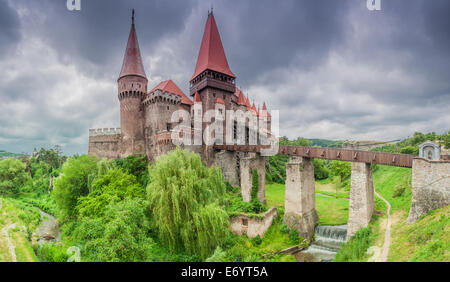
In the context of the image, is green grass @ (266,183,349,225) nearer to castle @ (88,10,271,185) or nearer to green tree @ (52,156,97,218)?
castle @ (88,10,271,185)

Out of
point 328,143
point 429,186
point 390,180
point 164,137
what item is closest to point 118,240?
point 164,137

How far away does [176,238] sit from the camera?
591 inches

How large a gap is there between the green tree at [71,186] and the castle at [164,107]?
16.5ft

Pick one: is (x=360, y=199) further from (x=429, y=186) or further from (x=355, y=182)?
(x=429, y=186)

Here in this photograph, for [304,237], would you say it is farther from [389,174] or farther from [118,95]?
[118,95]

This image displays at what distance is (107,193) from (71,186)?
9.11m

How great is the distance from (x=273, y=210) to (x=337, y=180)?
2309cm

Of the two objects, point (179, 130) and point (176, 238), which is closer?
point (176, 238)

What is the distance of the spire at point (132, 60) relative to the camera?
27.8m

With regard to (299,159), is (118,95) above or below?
above

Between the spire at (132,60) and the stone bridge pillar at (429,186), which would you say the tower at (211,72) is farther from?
the stone bridge pillar at (429,186)

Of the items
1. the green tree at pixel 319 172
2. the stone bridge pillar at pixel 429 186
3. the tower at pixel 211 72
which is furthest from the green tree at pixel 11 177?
the green tree at pixel 319 172
